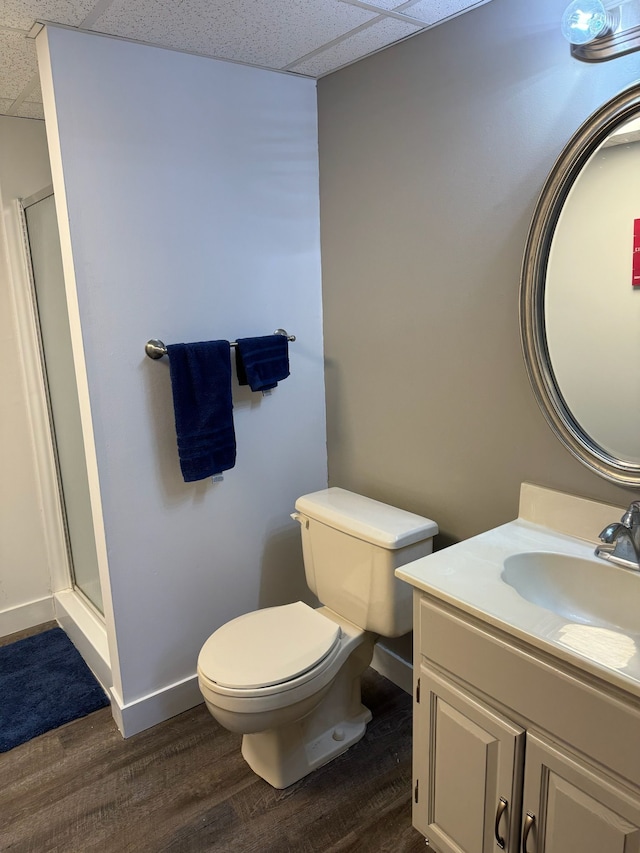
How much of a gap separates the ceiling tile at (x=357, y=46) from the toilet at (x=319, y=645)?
1.47 metres

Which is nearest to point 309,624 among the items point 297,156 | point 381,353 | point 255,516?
point 255,516

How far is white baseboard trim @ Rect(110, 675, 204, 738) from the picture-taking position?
2041mm

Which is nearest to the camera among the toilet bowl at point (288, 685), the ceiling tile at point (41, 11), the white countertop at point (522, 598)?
the white countertop at point (522, 598)

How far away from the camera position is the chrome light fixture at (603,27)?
1.27 m

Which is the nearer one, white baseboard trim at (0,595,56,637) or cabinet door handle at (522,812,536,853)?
cabinet door handle at (522,812,536,853)

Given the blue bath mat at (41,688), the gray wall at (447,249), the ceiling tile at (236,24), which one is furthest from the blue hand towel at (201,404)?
the blue bath mat at (41,688)

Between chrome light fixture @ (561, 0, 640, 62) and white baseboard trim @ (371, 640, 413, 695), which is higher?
chrome light fixture @ (561, 0, 640, 62)

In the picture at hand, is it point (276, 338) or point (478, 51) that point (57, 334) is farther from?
point (478, 51)

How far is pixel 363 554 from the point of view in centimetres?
186

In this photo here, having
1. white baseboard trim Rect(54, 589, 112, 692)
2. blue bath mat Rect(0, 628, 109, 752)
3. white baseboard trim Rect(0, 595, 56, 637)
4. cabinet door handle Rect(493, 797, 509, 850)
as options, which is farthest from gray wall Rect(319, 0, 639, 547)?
white baseboard trim Rect(0, 595, 56, 637)

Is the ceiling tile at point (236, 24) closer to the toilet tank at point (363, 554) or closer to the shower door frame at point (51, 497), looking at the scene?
the shower door frame at point (51, 497)

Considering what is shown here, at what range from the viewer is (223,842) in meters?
1.64

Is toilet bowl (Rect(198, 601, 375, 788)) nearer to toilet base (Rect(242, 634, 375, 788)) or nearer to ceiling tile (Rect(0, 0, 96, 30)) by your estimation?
toilet base (Rect(242, 634, 375, 788))

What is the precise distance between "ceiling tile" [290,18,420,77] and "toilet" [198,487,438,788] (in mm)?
1465
